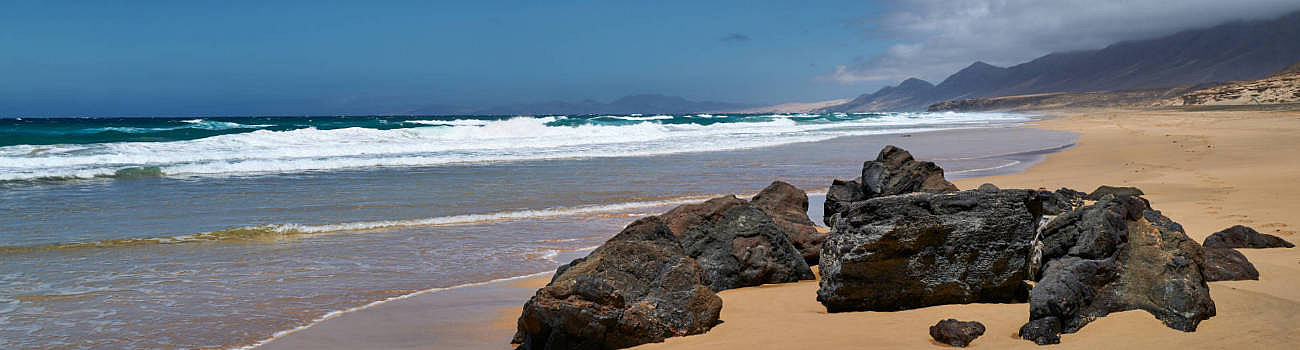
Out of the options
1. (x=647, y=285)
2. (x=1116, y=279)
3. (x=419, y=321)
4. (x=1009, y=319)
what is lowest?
(x=419, y=321)

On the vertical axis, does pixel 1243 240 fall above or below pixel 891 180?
below

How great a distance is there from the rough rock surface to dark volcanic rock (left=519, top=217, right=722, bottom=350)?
377cm

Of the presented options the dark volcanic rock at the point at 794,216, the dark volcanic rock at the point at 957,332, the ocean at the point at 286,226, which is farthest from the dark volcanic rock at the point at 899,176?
the dark volcanic rock at the point at 957,332

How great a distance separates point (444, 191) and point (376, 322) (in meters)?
7.69

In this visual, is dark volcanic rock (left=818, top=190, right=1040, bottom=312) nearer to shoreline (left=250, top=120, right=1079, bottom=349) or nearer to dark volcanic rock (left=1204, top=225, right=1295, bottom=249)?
shoreline (left=250, top=120, right=1079, bottom=349)

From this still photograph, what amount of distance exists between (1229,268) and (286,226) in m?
8.03

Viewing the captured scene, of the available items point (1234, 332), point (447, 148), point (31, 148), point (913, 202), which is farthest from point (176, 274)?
point (31, 148)

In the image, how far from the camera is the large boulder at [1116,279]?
3557 millimetres

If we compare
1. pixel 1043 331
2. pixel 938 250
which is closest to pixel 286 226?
pixel 938 250

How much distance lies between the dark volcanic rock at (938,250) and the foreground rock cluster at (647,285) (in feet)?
2.73

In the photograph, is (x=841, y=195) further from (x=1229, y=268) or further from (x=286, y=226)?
(x=286, y=226)

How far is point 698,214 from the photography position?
5918 millimetres

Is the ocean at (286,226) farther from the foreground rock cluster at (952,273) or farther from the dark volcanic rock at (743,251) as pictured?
the foreground rock cluster at (952,273)

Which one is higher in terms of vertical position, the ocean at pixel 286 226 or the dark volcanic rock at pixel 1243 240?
the dark volcanic rock at pixel 1243 240
